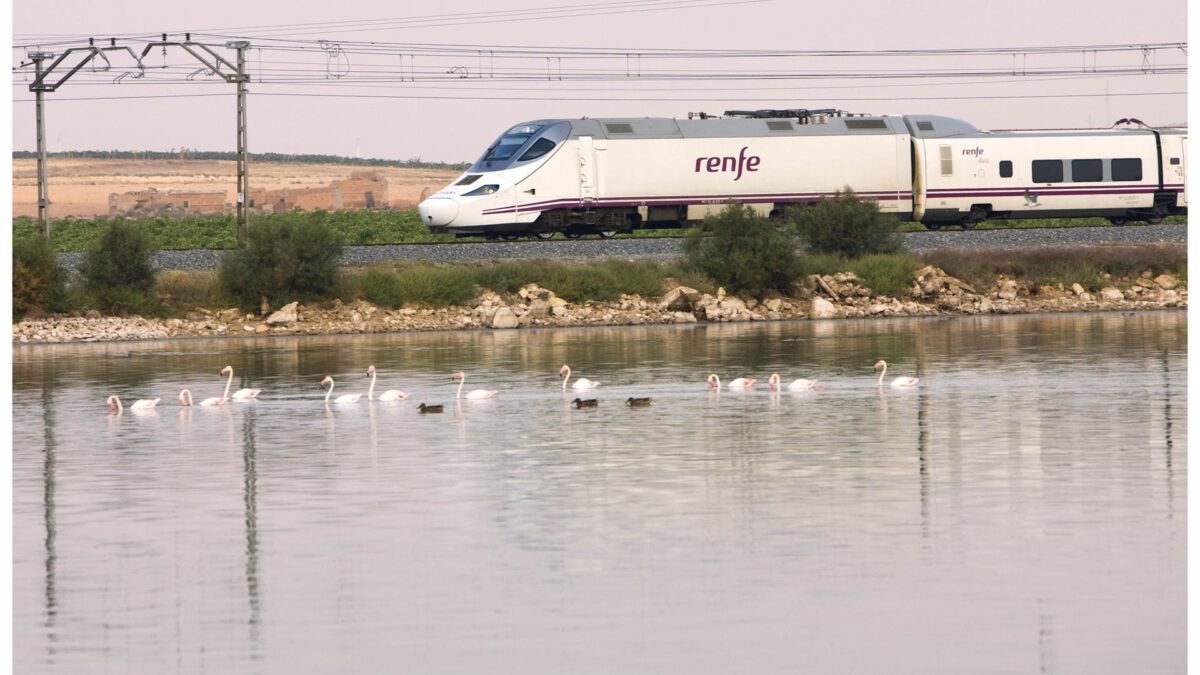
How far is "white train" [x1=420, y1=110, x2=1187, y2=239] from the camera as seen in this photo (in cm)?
5238

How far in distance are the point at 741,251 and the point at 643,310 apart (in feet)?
10.2

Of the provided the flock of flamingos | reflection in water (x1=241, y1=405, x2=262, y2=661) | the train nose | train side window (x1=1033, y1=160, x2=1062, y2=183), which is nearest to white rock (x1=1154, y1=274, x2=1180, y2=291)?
train side window (x1=1033, y1=160, x2=1062, y2=183)

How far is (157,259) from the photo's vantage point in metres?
54.9

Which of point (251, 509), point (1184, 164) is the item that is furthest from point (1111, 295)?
point (251, 509)

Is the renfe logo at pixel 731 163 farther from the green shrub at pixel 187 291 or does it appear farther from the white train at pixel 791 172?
the green shrub at pixel 187 291

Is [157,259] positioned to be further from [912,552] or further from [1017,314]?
[912,552]

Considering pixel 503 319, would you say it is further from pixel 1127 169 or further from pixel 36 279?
pixel 1127 169

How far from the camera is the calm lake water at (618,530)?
13375 millimetres

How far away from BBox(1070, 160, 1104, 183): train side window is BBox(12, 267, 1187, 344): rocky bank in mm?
3425

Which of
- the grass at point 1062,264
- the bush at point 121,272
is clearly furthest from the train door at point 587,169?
the bush at point 121,272

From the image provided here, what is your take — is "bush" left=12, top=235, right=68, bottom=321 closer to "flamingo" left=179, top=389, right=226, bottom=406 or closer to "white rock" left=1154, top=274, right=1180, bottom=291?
"flamingo" left=179, top=389, right=226, bottom=406

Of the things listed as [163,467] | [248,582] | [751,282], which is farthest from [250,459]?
[751,282]

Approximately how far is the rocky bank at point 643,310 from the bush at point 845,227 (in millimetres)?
1331

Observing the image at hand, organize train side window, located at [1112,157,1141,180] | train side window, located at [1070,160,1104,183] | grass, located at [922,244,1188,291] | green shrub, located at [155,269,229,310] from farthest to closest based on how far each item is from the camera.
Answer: train side window, located at [1112,157,1141,180]
train side window, located at [1070,160,1104,183]
grass, located at [922,244,1188,291]
green shrub, located at [155,269,229,310]
